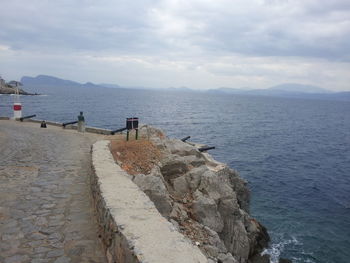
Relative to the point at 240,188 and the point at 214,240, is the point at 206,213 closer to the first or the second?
the point at 214,240

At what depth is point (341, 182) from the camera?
30031mm

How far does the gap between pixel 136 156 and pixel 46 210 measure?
19.8 feet

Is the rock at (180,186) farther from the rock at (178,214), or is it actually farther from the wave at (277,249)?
the wave at (277,249)

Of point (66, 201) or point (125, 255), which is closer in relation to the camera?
point (125, 255)

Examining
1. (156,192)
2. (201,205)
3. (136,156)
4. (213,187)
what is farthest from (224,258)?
(136,156)

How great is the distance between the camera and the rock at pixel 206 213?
10246 mm

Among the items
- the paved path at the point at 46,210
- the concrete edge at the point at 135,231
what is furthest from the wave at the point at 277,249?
the concrete edge at the point at 135,231

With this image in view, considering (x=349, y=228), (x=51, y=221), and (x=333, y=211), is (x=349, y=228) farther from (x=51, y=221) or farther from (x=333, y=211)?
(x=51, y=221)

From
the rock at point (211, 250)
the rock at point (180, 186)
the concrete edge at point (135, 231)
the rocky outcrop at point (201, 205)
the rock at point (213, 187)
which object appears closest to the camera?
the concrete edge at point (135, 231)

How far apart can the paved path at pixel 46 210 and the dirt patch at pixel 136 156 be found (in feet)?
4.34

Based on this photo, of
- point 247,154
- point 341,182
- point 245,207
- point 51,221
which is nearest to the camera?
point 51,221

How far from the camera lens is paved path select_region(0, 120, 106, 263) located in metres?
5.09

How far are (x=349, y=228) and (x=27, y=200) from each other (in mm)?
20405

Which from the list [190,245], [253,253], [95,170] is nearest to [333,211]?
[253,253]
